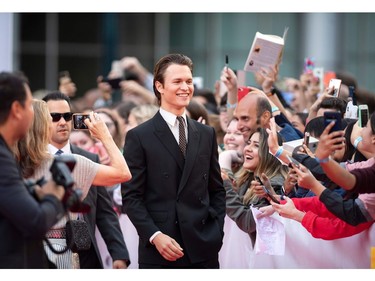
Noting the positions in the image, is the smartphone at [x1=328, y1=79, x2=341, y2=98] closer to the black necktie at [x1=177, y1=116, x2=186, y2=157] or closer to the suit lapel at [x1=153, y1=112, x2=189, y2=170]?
the black necktie at [x1=177, y1=116, x2=186, y2=157]

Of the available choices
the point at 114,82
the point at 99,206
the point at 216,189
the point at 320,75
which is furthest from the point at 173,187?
the point at 114,82

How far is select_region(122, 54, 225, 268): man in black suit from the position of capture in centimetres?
663

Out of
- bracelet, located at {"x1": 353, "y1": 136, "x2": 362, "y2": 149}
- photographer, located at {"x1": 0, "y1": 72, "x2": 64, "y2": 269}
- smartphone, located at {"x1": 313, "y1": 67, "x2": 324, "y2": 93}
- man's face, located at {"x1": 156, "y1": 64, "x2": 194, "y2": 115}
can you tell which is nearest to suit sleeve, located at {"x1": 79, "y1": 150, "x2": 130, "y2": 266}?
man's face, located at {"x1": 156, "y1": 64, "x2": 194, "y2": 115}

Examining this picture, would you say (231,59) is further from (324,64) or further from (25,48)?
(25,48)

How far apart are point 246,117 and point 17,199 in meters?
3.71

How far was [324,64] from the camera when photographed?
26.3 m

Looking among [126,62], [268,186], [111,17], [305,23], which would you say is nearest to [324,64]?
[305,23]

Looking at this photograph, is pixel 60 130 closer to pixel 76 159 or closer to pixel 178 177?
pixel 178 177

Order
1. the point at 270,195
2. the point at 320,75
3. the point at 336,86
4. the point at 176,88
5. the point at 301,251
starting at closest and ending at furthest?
1. the point at 176,88
2. the point at 270,195
3. the point at 301,251
4. the point at 336,86
5. the point at 320,75

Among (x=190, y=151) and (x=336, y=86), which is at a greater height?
(x=336, y=86)

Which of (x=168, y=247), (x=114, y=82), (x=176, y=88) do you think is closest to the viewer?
(x=168, y=247)

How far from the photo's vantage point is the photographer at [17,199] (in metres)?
4.80

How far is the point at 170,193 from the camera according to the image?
6660 mm

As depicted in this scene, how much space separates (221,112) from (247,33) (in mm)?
18906
